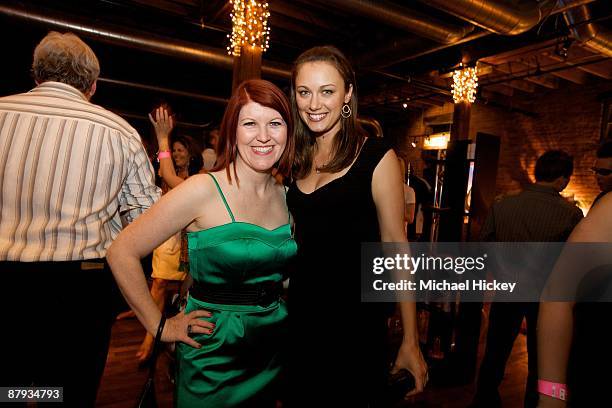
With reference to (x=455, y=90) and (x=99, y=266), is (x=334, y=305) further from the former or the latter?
(x=455, y=90)

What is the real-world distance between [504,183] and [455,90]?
441 centimetres

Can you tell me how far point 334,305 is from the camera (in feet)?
4.83

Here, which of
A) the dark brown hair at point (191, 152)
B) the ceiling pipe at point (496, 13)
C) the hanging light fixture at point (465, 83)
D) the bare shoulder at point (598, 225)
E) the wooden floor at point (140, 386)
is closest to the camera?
the bare shoulder at point (598, 225)

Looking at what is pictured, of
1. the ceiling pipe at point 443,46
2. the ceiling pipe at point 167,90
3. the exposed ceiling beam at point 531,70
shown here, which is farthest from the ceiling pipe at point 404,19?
the ceiling pipe at point 167,90

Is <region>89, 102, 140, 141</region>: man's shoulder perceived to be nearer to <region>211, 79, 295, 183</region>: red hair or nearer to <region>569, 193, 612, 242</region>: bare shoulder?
<region>211, 79, 295, 183</region>: red hair

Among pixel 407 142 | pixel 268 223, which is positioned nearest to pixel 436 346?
pixel 268 223

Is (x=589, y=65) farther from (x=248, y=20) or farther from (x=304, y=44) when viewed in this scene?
(x=248, y=20)

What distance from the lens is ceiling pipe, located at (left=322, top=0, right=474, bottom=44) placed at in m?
4.23

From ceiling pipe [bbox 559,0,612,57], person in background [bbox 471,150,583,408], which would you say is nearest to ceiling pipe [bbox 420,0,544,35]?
ceiling pipe [bbox 559,0,612,57]

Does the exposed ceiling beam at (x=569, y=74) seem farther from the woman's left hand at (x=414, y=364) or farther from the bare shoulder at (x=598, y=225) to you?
the woman's left hand at (x=414, y=364)

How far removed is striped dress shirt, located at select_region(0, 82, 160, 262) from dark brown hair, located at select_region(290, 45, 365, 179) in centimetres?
83

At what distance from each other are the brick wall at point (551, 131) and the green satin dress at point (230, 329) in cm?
908

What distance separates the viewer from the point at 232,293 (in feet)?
4.58

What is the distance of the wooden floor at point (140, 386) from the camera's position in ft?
8.96
